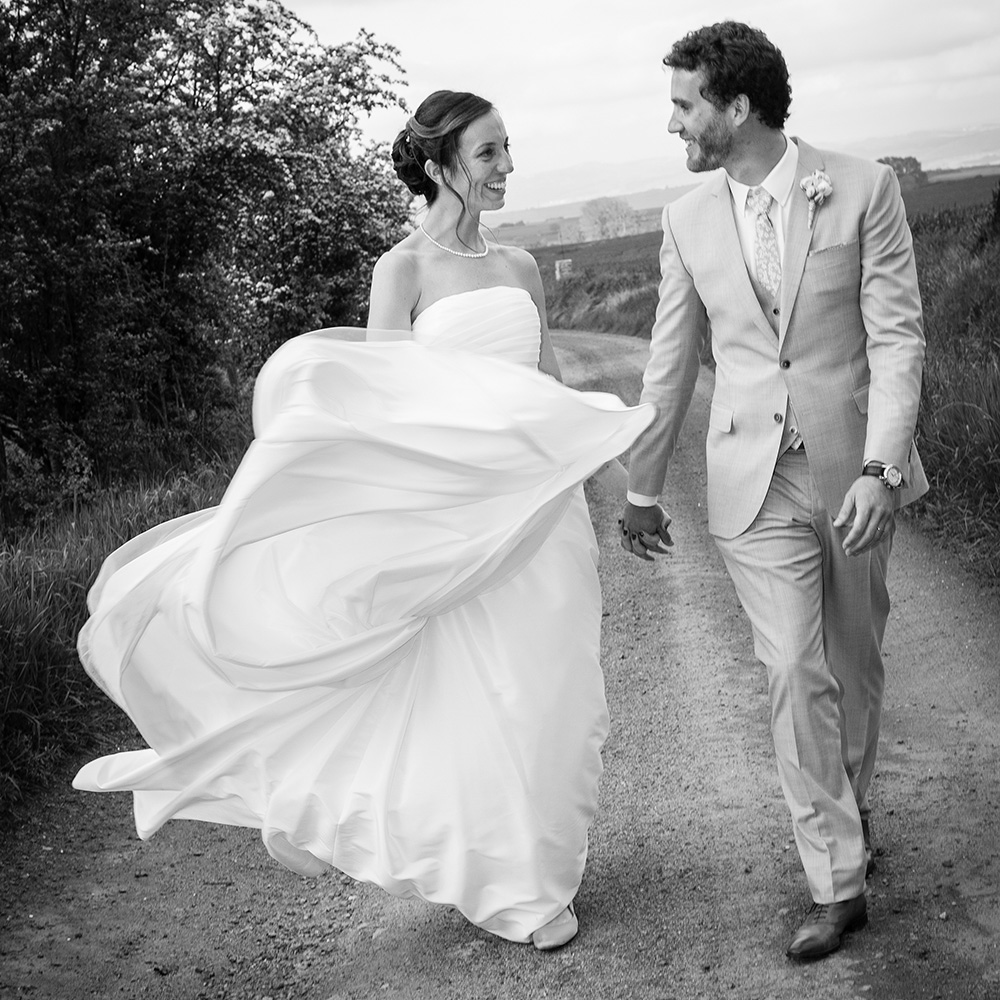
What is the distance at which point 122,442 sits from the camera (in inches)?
434

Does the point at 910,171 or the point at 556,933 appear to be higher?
the point at 910,171

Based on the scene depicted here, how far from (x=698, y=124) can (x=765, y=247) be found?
1.38ft

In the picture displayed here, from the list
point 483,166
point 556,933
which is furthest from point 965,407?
point 556,933

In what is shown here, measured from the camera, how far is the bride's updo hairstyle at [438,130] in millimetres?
4035

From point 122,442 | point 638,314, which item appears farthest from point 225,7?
point 638,314

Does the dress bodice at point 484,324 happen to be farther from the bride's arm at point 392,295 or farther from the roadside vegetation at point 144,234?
the roadside vegetation at point 144,234

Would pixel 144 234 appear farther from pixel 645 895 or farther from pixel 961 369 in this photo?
pixel 645 895

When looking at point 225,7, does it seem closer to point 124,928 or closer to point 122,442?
point 122,442

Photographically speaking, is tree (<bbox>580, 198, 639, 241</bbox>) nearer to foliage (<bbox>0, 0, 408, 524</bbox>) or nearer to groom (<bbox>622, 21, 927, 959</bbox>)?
foliage (<bbox>0, 0, 408, 524</bbox>)

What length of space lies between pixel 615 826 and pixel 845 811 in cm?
123

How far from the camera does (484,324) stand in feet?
12.8

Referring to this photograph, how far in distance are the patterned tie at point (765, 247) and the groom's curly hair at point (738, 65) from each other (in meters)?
0.23

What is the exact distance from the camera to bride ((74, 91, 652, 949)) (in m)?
3.41

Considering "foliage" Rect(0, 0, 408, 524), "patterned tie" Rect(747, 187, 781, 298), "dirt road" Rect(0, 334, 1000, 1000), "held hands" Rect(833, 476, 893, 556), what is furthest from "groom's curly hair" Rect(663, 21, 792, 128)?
"foliage" Rect(0, 0, 408, 524)
